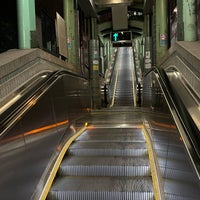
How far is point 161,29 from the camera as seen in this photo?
29.9 ft

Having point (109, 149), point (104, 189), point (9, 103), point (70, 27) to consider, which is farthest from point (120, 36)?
point (9, 103)

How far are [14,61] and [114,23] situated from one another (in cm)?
1458

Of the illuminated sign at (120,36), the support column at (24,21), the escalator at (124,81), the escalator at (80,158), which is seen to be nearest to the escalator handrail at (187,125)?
the escalator at (80,158)

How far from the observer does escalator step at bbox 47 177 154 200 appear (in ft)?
8.82

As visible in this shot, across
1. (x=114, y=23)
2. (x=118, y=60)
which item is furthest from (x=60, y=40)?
(x=118, y=60)

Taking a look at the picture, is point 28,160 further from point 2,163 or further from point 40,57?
point 40,57

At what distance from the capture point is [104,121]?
6121 mm

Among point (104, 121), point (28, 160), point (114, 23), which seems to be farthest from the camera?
point (114, 23)

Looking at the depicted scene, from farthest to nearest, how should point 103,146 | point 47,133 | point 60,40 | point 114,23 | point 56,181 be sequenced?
point 114,23
point 60,40
point 103,146
point 47,133
point 56,181

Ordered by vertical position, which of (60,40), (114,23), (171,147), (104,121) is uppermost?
(114,23)

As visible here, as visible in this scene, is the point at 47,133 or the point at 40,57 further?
the point at 40,57

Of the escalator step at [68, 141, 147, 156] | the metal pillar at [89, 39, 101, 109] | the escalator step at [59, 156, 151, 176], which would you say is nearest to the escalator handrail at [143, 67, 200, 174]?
the escalator step at [59, 156, 151, 176]

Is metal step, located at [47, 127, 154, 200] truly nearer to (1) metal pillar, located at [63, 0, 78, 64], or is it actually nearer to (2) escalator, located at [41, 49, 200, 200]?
(2) escalator, located at [41, 49, 200, 200]

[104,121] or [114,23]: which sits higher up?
[114,23]
